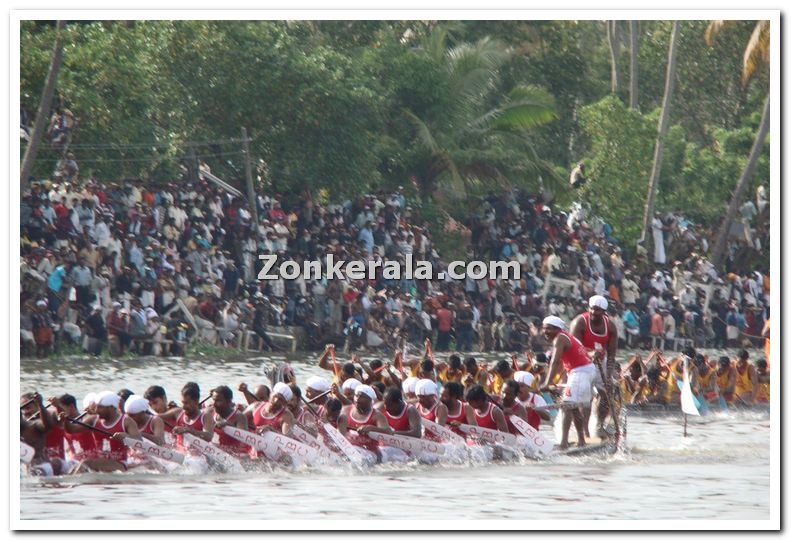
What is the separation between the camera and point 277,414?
16828 mm

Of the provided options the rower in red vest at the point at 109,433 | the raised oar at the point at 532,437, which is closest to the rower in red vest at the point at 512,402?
the raised oar at the point at 532,437

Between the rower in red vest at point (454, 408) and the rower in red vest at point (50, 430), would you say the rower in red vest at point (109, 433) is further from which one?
the rower in red vest at point (454, 408)

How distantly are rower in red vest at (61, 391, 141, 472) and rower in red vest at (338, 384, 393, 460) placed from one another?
2.33 m

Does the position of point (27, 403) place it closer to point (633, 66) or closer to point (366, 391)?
point (366, 391)

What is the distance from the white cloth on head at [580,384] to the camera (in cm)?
1795

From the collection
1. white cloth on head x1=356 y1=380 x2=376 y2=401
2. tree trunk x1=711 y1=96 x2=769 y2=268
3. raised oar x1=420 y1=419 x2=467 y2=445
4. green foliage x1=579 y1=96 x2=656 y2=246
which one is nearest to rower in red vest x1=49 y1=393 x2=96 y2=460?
white cloth on head x1=356 y1=380 x2=376 y2=401

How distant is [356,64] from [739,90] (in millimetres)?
14397

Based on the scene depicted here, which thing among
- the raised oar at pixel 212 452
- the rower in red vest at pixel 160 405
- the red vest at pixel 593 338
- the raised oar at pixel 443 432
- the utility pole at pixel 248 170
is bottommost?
the raised oar at pixel 212 452

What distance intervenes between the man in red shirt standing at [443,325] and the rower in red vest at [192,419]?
13621mm

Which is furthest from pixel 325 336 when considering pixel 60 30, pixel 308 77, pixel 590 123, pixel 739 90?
pixel 739 90

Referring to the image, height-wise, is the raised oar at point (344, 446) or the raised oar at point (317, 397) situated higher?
the raised oar at point (317, 397)

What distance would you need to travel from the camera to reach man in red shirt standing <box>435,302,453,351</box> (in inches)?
1179

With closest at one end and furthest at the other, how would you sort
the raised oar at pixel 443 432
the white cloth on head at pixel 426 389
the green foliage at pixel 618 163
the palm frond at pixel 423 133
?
the raised oar at pixel 443 432
the white cloth on head at pixel 426 389
the palm frond at pixel 423 133
the green foliage at pixel 618 163

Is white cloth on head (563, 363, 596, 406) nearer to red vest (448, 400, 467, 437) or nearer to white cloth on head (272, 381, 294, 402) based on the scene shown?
red vest (448, 400, 467, 437)
